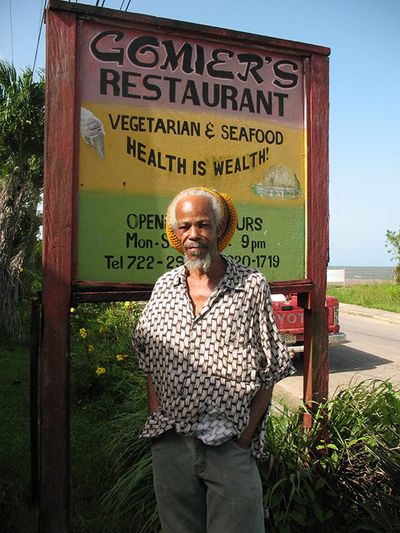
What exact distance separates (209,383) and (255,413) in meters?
0.22

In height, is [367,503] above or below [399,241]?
below

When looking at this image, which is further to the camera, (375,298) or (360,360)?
(375,298)

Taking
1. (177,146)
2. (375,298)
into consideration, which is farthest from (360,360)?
(375,298)

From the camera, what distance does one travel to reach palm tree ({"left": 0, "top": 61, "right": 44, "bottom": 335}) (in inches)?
349

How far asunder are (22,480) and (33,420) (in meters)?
0.91

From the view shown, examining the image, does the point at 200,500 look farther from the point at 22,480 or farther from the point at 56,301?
the point at 22,480

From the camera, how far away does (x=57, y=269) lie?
2.74 meters

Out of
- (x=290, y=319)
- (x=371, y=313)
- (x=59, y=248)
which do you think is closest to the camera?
(x=59, y=248)

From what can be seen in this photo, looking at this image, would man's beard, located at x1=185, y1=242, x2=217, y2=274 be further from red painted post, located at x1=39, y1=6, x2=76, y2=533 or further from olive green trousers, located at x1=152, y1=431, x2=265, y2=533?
red painted post, located at x1=39, y1=6, x2=76, y2=533

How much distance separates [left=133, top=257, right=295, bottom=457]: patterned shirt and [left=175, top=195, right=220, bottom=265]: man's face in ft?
0.43

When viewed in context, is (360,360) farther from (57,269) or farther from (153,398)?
(153,398)

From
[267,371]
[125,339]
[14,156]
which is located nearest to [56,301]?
[267,371]

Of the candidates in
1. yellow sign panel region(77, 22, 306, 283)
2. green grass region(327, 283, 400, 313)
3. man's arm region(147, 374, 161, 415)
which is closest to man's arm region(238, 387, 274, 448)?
man's arm region(147, 374, 161, 415)

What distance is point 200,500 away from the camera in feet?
6.66
